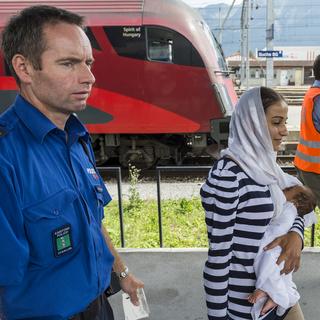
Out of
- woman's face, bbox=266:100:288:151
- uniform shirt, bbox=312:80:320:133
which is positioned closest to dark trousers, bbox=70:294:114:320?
woman's face, bbox=266:100:288:151

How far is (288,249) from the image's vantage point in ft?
5.79

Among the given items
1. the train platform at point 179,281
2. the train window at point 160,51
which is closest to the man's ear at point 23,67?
the train platform at point 179,281

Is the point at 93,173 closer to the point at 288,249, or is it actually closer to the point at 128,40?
the point at 288,249

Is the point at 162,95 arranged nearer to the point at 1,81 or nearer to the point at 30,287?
the point at 1,81

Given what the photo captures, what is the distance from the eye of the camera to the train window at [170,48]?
7.48 metres

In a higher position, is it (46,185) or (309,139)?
(46,185)

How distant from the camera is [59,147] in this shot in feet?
4.73

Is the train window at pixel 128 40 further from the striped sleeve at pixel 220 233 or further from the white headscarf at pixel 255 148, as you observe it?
the striped sleeve at pixel 220 233

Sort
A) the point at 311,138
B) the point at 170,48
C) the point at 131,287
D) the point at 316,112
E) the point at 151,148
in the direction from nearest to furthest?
the point at 131,287
the point at 316,112
the point at 311,138
the point at 170,48
the point at 151,148

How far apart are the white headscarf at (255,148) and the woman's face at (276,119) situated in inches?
1.7

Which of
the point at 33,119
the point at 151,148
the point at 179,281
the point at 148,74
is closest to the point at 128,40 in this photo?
the point at 148,74

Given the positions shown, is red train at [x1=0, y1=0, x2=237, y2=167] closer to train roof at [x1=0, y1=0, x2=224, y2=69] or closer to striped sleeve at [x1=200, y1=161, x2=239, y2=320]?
train roof at [x1=0, y1=0, x2=224, y2=69]

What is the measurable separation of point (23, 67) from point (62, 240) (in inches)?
22.5

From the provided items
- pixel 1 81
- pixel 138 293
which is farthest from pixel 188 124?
pixel 138 293
